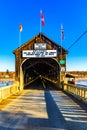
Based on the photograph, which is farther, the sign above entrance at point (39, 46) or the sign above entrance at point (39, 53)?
the sign above entrance at point (39, 46)

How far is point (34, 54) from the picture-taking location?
43.5 m

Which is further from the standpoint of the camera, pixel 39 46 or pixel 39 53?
pixel 39 46

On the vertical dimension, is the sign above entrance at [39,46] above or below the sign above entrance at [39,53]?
above

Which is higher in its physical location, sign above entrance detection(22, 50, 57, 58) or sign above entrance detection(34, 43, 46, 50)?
sign above entrance detection(34, 43, 46, 50)

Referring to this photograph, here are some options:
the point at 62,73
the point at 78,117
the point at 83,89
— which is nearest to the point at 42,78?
the point at 62,73

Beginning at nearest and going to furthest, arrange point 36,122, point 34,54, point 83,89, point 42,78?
point 36,122
point 83,89
point 34,54
point 42,78

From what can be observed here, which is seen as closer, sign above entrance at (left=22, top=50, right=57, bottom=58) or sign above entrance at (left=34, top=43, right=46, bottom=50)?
sign above entrance at (left=22, top=50, right=57, bottom=58)

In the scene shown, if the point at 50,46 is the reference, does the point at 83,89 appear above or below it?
below

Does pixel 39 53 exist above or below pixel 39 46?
below

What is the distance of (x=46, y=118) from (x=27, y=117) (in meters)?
0.87

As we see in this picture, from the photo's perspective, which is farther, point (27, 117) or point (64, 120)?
point (27, 117)

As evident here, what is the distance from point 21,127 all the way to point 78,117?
11.6 feet

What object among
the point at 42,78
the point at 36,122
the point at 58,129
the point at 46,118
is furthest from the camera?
the point at 42,78

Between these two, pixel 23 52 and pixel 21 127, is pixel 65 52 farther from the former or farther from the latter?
pixel 21 127
